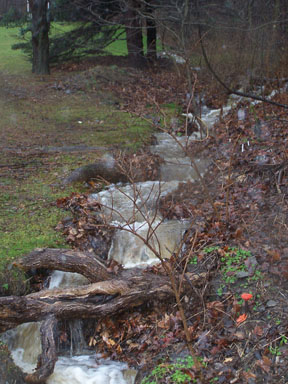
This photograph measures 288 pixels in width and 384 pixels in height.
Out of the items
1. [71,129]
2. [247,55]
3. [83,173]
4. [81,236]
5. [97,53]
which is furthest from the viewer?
[97,53]

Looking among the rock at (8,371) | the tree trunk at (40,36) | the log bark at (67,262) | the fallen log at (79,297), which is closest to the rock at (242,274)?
the fallen log at (79,297)

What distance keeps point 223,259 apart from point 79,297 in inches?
73.6

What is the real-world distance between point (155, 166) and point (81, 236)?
3018 millimetres

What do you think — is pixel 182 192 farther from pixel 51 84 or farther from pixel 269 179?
pixel 51 84

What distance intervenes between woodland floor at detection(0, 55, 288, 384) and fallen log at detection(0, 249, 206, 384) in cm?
20

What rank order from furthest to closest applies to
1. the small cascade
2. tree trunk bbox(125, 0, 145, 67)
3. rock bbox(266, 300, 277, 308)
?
tree trunk bbox(125, 0, 145, 67) → the small cascade → rock bbox(266, 300, 277, 308)

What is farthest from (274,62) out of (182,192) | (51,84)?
(51,84)

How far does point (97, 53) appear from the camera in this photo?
61.5 ft

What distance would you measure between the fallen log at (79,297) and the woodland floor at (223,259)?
20 cm

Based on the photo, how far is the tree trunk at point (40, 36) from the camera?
15.8 meters

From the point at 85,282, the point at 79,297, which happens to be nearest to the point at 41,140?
the point at 85,282

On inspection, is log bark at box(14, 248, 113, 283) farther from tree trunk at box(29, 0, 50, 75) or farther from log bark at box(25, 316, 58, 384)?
tree trunk at box(29, 0, 50, 75)

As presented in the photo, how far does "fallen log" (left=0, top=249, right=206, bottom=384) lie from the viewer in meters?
5.16

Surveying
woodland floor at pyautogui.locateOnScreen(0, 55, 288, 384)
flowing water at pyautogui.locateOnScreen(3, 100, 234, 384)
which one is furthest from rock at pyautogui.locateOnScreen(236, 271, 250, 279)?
flowing water at pyautogui.locateOnScreen(3, 100, 234, 384)
